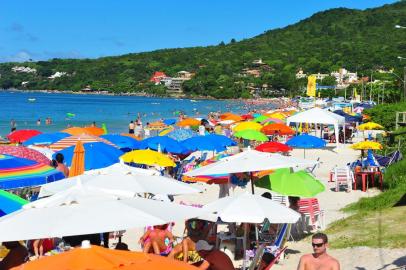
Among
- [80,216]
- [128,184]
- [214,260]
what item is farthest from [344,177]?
[80,216]

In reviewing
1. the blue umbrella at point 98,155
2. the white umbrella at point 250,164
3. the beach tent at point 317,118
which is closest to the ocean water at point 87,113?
the beach tent at point 317,118

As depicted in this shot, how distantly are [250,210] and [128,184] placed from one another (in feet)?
4.91

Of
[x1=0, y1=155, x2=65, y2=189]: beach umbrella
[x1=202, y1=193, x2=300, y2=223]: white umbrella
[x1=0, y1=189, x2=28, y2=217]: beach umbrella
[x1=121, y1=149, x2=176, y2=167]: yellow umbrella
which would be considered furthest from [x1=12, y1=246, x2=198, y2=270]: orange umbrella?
[x1=121, y1=149, x2=176, y2=167]: yellow umbrella

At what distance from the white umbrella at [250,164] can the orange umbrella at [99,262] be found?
14.0 ft

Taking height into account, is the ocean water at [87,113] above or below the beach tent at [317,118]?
below

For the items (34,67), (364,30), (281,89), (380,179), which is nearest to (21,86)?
(34,67)

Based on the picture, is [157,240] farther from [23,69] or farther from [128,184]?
[23,69]

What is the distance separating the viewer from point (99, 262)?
134 inches

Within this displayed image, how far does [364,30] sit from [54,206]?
154892 mm

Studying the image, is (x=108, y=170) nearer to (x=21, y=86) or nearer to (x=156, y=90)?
(x=156, y=90)

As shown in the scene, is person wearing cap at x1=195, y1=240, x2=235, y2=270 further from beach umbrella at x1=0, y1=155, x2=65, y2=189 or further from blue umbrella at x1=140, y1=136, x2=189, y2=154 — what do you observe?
blue umbrella at x1=140, y1=136, x2=189, y2=154

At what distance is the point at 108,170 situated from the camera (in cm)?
736

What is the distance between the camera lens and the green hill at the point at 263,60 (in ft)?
438

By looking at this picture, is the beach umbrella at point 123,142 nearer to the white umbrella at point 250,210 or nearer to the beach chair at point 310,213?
the beach chair at point 310,213
